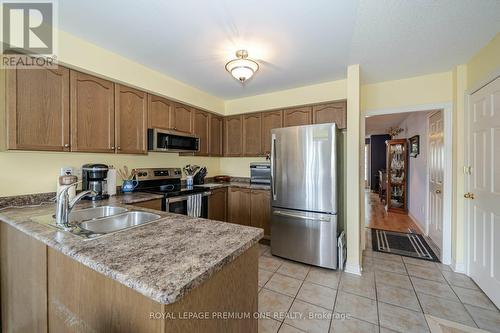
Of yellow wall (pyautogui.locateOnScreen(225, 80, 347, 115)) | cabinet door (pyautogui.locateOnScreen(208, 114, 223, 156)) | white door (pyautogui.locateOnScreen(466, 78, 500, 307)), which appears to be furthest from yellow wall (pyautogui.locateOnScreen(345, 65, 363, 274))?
cabinet door (pyautogui.locateOnScreen(208, 114, 223, 156))

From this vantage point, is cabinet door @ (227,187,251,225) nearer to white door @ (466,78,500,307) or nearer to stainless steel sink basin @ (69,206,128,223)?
stainless steel sink basin @ (69,206,128,223)

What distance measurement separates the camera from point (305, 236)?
8.57 ft

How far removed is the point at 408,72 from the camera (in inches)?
105

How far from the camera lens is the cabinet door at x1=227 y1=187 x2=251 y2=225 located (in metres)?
3.30

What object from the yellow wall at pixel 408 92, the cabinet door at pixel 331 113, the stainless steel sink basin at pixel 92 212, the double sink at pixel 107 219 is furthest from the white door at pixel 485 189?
the stainless steel sink basin at pixel 92 212

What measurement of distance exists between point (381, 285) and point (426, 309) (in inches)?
15.6

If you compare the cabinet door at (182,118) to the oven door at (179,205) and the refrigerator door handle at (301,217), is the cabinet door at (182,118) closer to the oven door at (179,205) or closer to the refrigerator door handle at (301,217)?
the oven door at (179,205)

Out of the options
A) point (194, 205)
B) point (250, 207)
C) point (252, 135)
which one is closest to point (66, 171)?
point (194, 205)

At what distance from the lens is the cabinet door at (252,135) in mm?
3572

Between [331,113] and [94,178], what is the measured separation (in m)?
3.01

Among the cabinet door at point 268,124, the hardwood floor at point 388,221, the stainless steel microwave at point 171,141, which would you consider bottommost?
the hardwood floor at point 388,221

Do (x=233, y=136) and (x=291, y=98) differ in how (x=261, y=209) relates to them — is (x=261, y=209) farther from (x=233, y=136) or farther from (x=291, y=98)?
(x=291, y=98)

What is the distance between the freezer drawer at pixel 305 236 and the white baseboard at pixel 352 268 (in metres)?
0.16

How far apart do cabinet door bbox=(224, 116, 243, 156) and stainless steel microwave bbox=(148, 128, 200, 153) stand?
0.75 m
